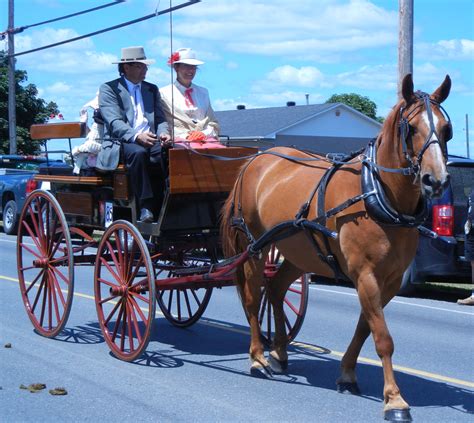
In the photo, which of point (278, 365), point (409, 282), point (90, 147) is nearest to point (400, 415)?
point (278, 365)

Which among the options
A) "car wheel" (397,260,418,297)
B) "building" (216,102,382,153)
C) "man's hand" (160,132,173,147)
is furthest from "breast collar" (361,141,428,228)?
"building" (216,102,382,153)

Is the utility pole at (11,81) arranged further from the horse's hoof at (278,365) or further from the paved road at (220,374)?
the horse's hoof at (278,365)

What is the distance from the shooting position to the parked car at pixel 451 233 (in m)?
11.0

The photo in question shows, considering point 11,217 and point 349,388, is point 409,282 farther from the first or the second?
point 11,217

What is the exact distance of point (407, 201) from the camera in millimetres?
5648

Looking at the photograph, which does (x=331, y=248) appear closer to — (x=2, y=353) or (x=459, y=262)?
(x=2, y=353)

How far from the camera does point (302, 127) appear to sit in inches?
1531

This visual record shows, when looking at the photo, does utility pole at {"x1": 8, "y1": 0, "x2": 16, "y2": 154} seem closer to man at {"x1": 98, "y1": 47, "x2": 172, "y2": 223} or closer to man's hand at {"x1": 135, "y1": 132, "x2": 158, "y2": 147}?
man at {"x1": 98, "y1": 47, "x2": 172, "y2": 223}

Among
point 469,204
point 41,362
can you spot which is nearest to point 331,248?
point 41,362

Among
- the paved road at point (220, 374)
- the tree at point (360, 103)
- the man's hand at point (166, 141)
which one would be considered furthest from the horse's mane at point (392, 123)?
the tree at point (360, 103)

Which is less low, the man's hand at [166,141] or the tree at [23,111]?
the tree at [23,111]

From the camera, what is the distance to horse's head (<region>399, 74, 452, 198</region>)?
516 centimetres

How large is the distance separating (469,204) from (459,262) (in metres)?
0.87

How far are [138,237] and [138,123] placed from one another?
1486mm
